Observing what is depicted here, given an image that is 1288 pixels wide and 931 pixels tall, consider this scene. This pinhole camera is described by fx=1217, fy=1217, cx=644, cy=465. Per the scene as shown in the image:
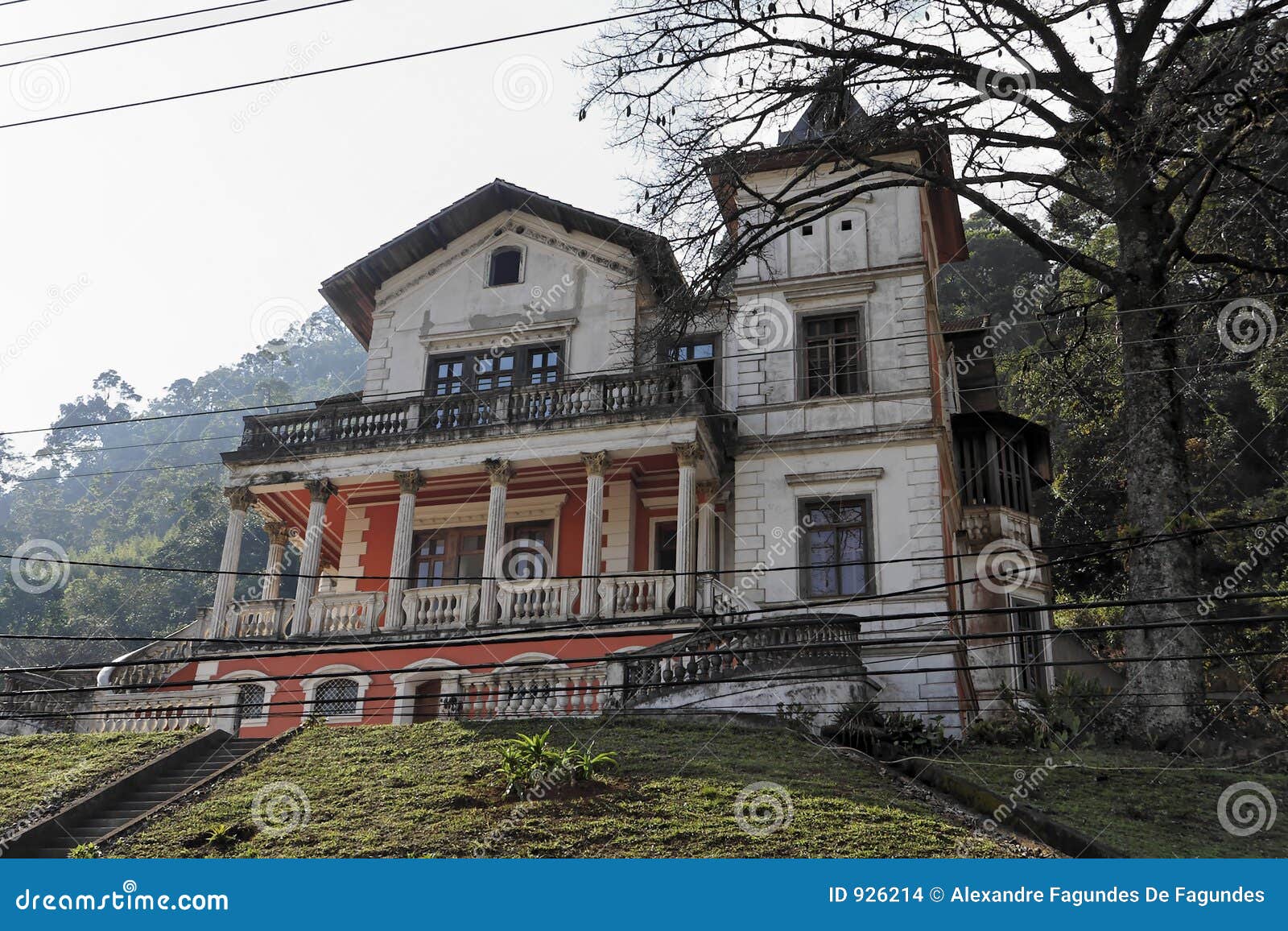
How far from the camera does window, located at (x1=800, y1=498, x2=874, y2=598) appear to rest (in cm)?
2384

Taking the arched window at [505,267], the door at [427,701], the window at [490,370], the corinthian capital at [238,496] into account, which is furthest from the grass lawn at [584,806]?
the arched window at [505,267]

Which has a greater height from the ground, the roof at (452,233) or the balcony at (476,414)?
the roof at (452,233)

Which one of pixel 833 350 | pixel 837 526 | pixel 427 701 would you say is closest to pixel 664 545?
pixel 837 526

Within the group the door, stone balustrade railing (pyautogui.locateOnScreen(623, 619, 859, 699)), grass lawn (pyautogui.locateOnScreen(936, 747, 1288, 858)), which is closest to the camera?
grass lawn (pyautogui.locateOnScreen(936, 747, 1288, 858))

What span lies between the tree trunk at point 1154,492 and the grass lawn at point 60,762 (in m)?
15.4

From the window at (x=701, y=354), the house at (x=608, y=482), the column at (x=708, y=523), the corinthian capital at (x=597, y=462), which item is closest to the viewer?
the house at (x=608, y=482)

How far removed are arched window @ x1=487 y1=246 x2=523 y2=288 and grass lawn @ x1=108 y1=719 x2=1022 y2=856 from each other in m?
13.0

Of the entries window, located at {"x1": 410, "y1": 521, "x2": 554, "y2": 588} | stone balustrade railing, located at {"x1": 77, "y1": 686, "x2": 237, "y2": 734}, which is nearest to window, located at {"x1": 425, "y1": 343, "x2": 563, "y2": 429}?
window, located at {"x1": 410, "y1": 521, "x2": 554, "y2": 588}

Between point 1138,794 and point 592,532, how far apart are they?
37.5 ft

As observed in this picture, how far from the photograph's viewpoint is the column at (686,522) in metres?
22.7

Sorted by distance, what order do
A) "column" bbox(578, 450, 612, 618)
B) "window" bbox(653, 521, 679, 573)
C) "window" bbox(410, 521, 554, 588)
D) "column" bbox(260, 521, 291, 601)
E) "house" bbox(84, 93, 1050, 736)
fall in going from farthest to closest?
"column" bbox(260, 521, 291, 601) < "window" bbox(410, 521, 554, 588) < "window" bbox(653, 521, 679, 573) < "column" bbox(578, 450, 612, 618) < "house" bbox(84, 93, 1050, 736)

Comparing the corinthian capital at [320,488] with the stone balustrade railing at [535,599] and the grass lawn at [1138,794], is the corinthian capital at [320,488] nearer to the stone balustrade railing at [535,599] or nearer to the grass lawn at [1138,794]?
the stone balustrade railing at [535,599]

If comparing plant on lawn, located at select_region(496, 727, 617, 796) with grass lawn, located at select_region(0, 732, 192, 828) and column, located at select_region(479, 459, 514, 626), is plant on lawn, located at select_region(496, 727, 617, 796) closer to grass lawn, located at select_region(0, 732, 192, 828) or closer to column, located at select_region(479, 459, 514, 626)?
grass lawn, located at select_region(0, 732, 192, 828)

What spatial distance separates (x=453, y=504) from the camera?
27.4 metres
